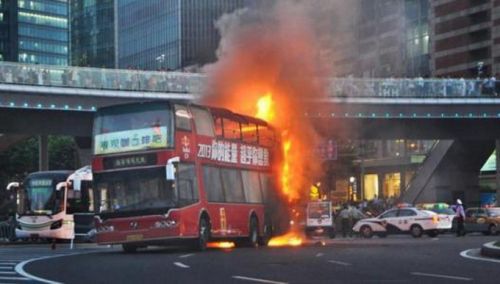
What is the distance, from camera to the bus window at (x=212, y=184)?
84.3 ft

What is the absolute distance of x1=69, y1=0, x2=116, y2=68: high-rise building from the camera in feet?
375

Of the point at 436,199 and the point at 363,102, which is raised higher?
the point at 363,102

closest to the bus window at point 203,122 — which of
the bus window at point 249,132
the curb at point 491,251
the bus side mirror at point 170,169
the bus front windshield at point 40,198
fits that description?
the bus side mirror at point 170,169

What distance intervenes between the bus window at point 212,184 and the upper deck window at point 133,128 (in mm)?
2026

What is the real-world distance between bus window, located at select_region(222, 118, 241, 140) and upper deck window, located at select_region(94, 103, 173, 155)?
10.5 ft

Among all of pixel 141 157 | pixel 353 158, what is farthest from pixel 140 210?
pixel 353 158

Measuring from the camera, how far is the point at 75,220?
39.4 meters

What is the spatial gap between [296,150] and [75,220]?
1229 cm

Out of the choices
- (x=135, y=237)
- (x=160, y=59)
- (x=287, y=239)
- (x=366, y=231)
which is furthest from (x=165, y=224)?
(x=160, y=59)

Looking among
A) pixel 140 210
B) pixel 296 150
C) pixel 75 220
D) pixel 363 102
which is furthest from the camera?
pixel 363 102

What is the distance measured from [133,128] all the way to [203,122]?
7.93ft

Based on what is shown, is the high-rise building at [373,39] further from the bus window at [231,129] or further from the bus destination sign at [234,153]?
the bus window at [231,129]

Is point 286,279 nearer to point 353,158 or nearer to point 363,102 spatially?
point 363,102

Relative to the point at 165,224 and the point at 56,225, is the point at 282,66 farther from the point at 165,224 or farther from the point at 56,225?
the point at 56,225
